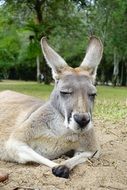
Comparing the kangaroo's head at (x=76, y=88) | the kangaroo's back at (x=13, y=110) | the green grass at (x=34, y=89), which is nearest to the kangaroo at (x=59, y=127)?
the kangaroo's head at (x=76, y=88)

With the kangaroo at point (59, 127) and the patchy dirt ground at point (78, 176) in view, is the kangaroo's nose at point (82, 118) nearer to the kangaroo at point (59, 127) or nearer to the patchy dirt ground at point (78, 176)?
the kangaroo at point (59, 127)

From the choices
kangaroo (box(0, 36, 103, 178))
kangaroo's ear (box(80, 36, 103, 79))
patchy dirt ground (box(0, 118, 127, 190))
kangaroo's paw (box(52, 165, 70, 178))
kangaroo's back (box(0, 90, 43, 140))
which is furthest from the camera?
kangaroo's back (box(0, 90, 43, 140))

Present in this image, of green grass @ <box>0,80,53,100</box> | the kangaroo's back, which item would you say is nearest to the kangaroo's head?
the kangaroo's back

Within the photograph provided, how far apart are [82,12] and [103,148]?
2903 cm

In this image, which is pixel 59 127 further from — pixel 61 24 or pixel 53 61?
pixel 61 24

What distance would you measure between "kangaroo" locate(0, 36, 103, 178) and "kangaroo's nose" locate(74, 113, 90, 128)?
153 mm

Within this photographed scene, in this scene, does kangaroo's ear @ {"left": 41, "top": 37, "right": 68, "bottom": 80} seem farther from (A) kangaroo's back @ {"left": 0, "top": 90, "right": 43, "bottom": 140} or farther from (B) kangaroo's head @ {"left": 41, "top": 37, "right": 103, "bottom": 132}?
(A) kangaroo's back @ {"left": 0, "top": 90, "right": 43, "bottom": 140}

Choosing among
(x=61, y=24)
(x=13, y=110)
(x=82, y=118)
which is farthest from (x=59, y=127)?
(x=61, y=24)

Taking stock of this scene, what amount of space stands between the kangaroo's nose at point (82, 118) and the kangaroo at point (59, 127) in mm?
153

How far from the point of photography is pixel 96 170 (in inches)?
203

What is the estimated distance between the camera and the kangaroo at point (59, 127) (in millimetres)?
5012

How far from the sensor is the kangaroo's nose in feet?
15.4

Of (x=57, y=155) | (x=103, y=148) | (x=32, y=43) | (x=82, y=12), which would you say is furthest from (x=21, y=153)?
(x=82, y=12)

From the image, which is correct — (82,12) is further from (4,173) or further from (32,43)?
(4,173)
